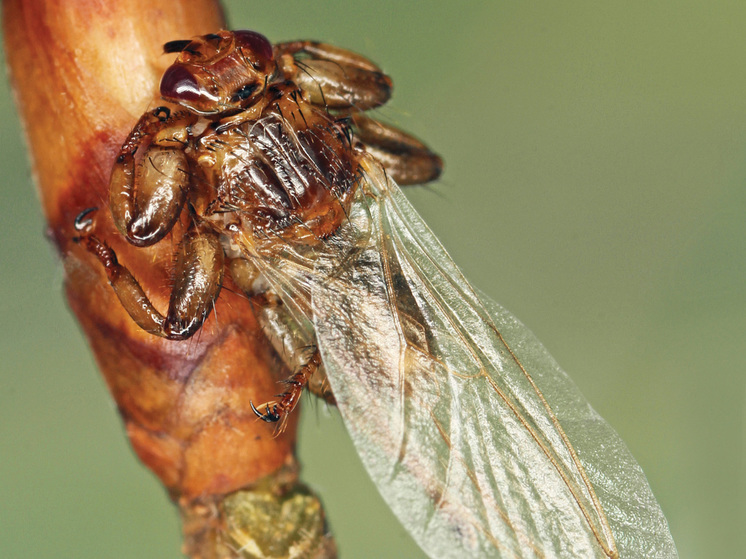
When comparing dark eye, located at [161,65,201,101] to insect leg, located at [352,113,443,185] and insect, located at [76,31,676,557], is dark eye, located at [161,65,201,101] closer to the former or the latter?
insect, located at [76,31,676,557]

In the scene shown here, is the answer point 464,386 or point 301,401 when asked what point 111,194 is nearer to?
point 301,401

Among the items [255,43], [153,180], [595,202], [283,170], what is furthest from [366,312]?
[595,202]

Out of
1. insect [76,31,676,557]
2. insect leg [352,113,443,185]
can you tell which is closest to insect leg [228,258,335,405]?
insect [76,31,676,557]

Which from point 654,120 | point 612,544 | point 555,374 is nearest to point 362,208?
point 555,374

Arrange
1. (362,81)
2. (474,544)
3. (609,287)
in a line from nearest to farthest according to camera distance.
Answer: (474,544)
(362,81)
(609,287)

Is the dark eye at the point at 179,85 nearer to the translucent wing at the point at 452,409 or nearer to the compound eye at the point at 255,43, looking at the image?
the compound eye at the point at 255,43

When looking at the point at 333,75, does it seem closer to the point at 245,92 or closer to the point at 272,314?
the point at 245,92
